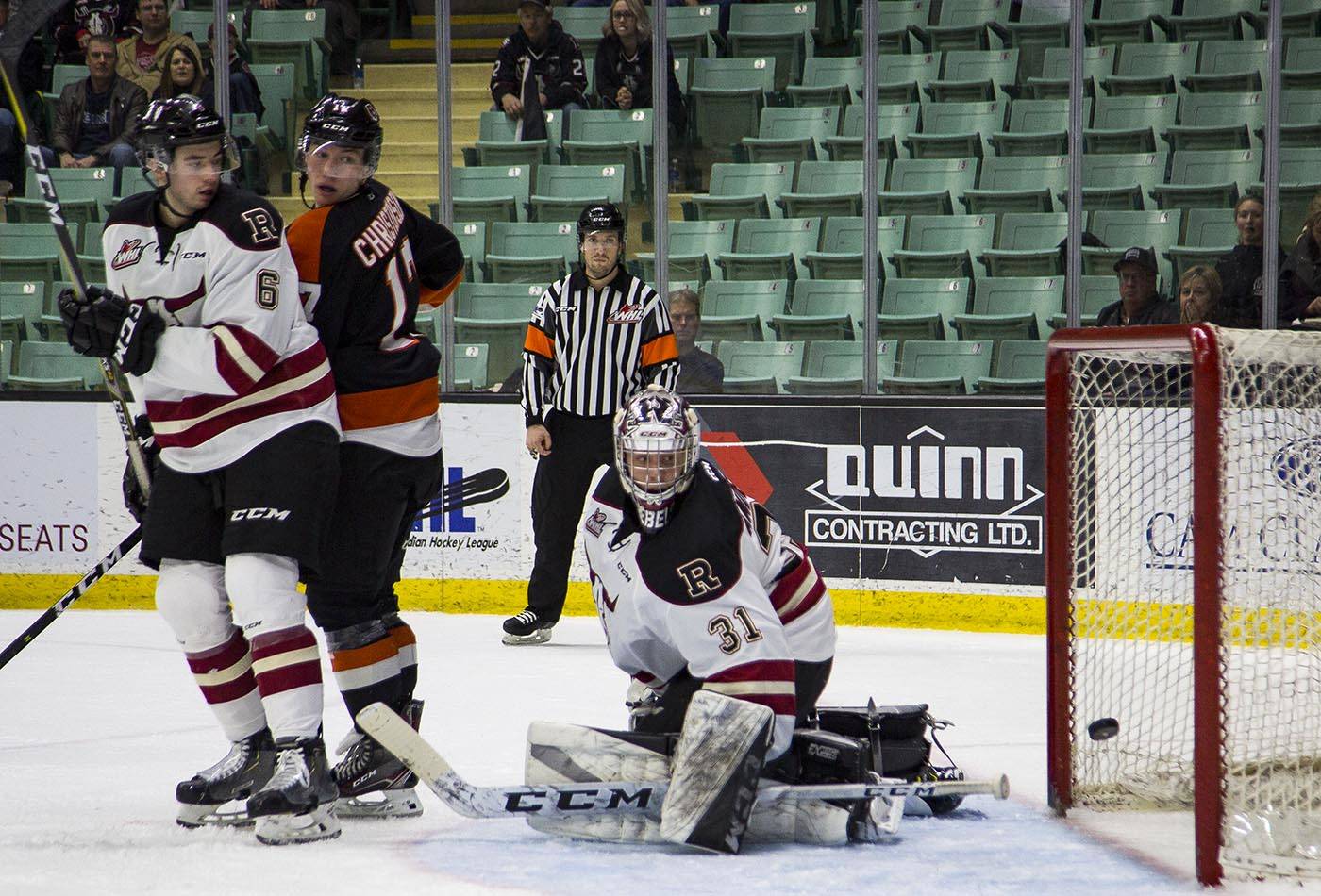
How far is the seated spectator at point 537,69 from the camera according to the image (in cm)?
597

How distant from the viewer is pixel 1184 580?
283 cm

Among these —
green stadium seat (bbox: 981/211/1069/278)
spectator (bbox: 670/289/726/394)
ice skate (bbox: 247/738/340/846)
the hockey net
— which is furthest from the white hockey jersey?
green stadium seat (bbox: 981/211/1069/278)

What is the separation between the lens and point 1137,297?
5164 mm

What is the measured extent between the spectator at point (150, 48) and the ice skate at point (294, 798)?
14.3ft

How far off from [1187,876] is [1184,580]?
78 cm

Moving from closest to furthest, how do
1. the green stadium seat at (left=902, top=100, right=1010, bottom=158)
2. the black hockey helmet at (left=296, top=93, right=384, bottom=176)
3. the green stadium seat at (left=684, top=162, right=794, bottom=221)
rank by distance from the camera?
the black hockey helmet at (left=296, top=93, right=384, bottom=176)
the green stadium seat at (left=902, top=100, right=1010, bottom=158)
the green stadium seat at (left=684, top=162, right=794, bottom=221)

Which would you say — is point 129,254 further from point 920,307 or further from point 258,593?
point 920,307

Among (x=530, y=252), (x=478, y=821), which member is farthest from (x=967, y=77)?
(x=478, y=821)

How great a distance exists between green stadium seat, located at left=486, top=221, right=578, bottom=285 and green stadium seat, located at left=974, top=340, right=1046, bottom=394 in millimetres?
1688

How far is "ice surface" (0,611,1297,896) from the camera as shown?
7.07ft

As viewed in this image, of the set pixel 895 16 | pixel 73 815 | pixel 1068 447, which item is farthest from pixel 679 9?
pixel 73 815

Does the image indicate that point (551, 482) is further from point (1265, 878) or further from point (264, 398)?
point (1265, 878)

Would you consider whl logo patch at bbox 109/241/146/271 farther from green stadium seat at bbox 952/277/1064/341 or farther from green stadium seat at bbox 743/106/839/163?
green stadium seat at bbox 743/106/839/163

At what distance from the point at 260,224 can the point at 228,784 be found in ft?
2.94
